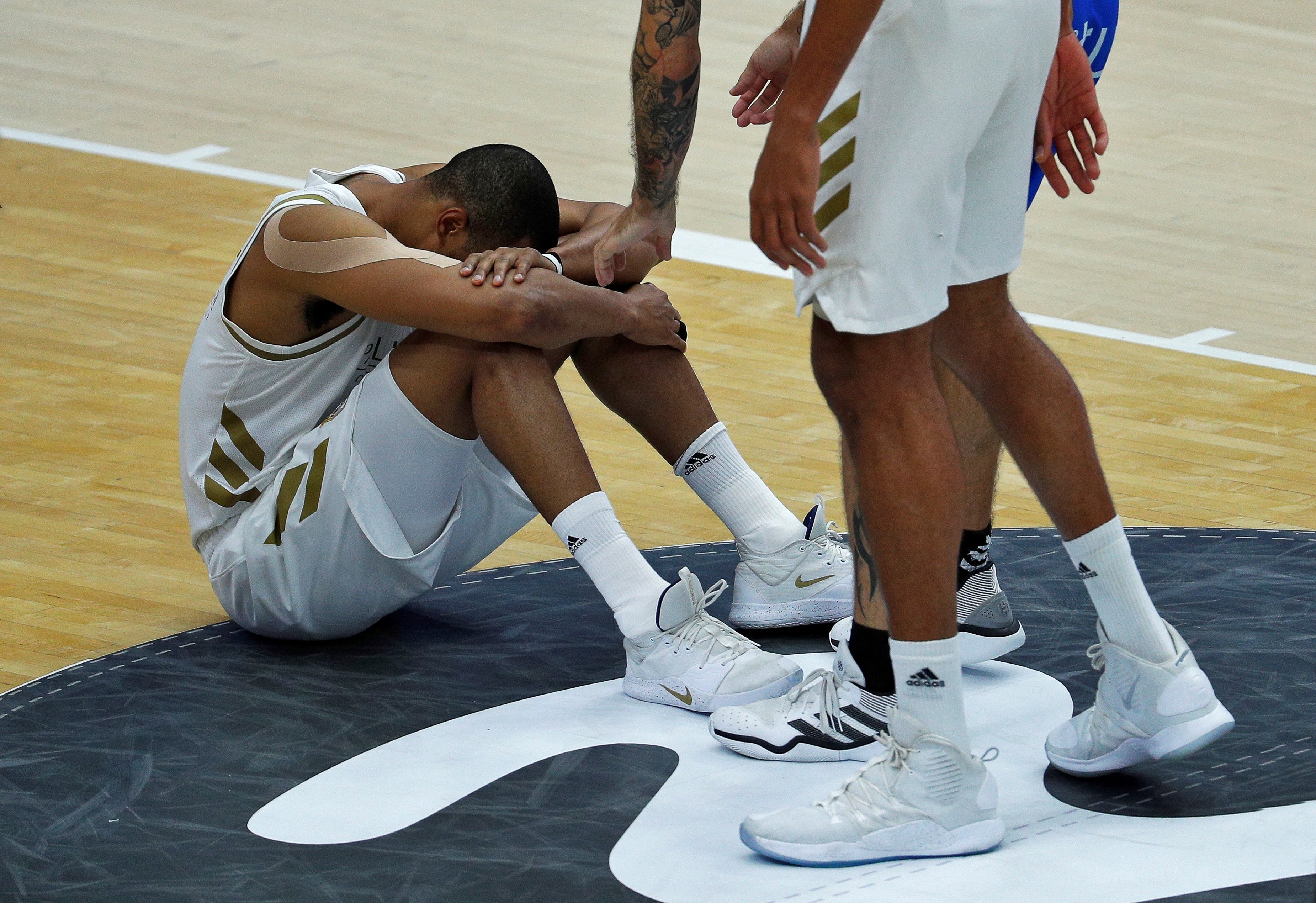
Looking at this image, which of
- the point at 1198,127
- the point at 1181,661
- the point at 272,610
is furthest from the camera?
the point at 1198,127

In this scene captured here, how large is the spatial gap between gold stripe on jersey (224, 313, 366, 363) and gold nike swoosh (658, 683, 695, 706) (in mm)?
702

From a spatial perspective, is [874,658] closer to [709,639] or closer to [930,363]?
[709,639]

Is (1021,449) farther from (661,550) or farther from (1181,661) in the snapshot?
(661,550)

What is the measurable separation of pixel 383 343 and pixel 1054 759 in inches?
46.4

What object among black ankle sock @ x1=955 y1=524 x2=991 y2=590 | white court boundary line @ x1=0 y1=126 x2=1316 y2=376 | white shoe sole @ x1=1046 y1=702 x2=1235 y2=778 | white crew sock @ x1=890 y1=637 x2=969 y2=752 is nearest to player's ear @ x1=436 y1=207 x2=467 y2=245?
black ankle sock @ x1=955 y1=524 x2=991 y2=590

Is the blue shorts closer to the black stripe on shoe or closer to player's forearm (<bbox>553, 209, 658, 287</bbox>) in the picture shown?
player's forearm (<bbox>553, 209, 658, 287</bbox>)

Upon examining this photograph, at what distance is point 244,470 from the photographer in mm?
2848

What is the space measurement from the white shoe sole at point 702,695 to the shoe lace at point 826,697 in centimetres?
5

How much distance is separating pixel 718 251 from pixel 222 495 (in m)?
2.72

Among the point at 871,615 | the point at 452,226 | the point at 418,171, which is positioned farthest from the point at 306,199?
the point at 871,615

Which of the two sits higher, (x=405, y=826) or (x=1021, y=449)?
(x=1021, y=449)

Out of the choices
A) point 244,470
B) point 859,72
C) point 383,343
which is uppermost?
point 859,72

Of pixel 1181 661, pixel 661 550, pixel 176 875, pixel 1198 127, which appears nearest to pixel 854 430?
pixel 1181 661

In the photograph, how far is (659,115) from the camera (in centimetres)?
254
